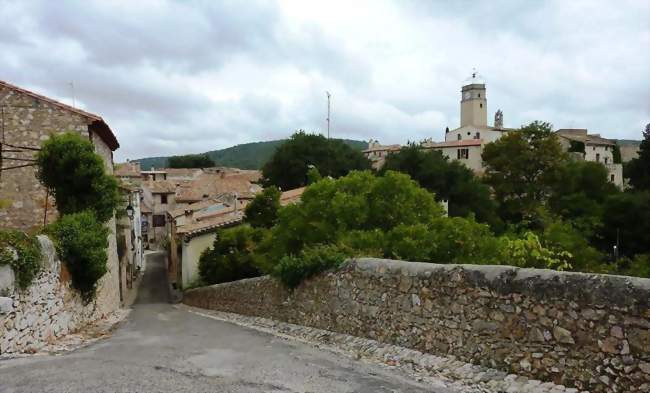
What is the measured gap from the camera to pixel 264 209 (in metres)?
33.8

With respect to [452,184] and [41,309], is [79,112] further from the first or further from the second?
[452,184]

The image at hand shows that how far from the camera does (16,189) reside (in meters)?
19.3

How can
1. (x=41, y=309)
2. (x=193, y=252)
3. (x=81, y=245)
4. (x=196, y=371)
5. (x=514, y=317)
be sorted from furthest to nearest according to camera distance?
(x=193, y=252), (x=81, y=245), (x=41, y=309), (x=196, y=371), (x=514, y=317)

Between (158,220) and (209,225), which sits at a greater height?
(209,225)

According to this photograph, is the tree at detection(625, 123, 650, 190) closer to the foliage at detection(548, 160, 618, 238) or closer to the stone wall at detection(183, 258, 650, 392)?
the foliage at detection(548, 160, 618, 238)

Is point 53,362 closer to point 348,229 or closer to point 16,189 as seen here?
point 348,229

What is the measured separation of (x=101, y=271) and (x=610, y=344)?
1334 centimetres

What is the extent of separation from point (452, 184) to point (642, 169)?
62.3 ft

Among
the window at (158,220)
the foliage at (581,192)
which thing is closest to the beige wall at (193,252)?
the foliage at (581,192)

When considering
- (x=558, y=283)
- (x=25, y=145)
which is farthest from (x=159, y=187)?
(x=558, y=283)

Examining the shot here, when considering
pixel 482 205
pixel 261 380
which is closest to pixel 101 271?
pixel 261 380

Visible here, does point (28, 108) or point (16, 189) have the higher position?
point (28, 108)

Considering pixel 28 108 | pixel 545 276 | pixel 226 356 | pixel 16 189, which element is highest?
pixel 28 108

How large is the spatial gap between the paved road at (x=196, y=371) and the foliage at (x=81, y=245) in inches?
142
